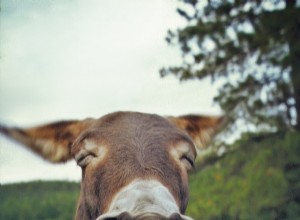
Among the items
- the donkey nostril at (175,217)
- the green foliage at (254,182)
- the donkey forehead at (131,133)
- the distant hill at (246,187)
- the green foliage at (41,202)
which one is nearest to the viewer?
the donkey nostril at (175,217)

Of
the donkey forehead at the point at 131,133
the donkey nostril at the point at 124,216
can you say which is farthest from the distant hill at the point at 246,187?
the donkey nostril at the point at 124,216

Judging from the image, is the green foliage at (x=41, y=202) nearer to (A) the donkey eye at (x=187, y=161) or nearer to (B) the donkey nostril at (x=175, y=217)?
(A) the donkey eye at (x=187, y=161)

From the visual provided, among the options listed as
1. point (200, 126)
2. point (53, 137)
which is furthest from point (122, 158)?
point (200, 126)

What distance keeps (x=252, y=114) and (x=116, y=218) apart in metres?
7.13

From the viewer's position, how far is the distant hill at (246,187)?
9883mm

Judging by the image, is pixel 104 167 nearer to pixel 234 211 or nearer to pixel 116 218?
pixel 116 218

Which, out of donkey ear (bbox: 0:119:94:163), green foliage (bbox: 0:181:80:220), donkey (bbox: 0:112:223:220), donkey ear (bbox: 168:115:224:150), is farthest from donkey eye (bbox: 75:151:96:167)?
green foliage (bbox: 0:181:80:220)

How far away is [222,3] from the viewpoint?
1023 centimetres

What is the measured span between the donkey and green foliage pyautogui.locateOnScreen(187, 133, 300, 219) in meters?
6.83

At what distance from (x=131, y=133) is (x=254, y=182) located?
769 cm

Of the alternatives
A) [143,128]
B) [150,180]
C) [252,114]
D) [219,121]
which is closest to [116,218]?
[150,180]

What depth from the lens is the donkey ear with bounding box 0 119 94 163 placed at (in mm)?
3393

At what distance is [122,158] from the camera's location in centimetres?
282

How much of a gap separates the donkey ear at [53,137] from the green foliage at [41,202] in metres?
4.60
